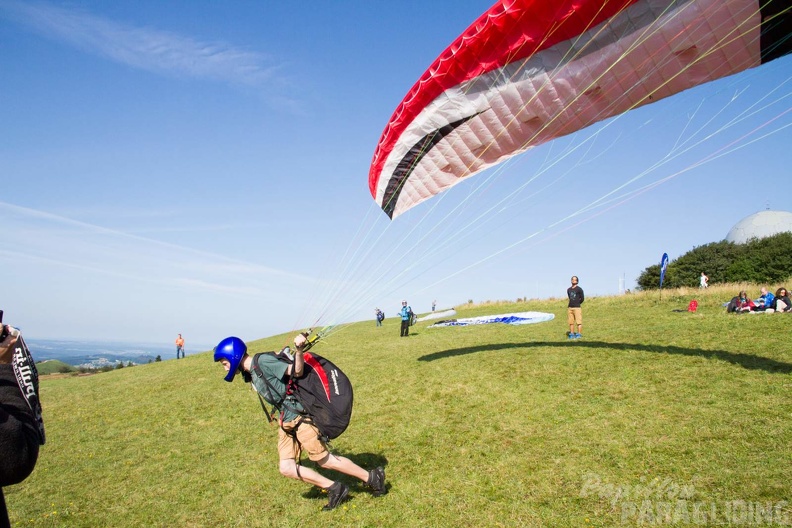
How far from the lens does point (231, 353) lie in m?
5.10

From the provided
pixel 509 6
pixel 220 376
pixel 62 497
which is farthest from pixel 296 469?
pixel 220 376

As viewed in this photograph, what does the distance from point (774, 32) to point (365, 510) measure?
661cm

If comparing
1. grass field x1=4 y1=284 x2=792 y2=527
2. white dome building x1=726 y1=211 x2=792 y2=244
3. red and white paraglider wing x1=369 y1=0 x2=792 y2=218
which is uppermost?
white dome building x1=726 y1=211 x2=792 y2=244

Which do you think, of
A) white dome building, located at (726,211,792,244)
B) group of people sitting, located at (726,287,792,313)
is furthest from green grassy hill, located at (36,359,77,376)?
white dome building, located at (726,211,792,244)

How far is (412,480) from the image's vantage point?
564 cm

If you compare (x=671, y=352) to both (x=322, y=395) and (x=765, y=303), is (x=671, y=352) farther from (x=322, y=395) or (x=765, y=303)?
(x=765, y=303)

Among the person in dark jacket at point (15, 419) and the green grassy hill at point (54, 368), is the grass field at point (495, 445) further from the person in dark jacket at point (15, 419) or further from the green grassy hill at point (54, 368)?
the green grassy hill at point (54, 368)

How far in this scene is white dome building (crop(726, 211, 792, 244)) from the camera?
1615 inches

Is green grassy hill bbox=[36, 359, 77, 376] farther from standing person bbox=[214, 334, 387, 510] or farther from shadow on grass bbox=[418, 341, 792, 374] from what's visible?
standing person bbox=[214, 334, 387, 510]

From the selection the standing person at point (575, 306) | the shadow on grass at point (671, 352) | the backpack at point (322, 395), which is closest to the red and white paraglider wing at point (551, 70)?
the backpack at point (322, 395)

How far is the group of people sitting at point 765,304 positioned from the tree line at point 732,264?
758 inches

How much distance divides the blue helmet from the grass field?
1591mm

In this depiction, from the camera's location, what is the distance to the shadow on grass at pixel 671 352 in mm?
7977

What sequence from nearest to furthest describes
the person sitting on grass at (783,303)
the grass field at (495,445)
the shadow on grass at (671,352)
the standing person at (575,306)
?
the grass field at (495,445), the shadow on grass at (671,352), the standing person at (575,306), the person sitting on grass at (783,303)
